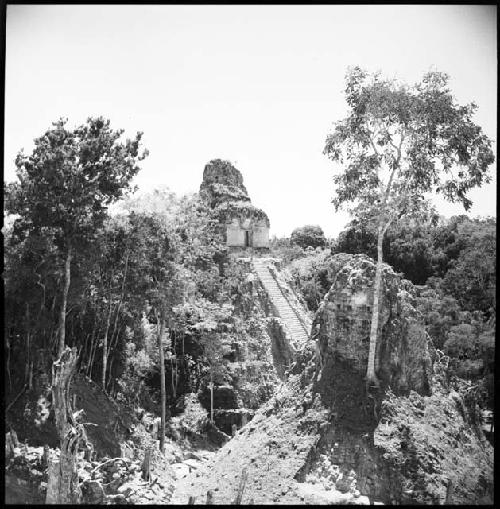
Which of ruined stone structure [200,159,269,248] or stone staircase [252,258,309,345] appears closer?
stone staircase [252,258,309,345]

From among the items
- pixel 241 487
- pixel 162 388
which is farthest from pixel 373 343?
pixel 162 388

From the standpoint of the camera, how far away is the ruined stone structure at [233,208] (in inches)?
890

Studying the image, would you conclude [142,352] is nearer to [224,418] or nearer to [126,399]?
[126,399]

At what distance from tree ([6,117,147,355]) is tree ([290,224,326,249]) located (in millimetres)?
30244

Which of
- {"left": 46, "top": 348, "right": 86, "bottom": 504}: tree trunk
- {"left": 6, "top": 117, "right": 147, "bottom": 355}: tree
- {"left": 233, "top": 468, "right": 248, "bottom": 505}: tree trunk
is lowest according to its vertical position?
{"left": 233, "top": 468, "right": 248, "bottom": 505}: tree trunk

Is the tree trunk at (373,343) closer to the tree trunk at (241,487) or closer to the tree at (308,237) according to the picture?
the tree trunk at (241,487)

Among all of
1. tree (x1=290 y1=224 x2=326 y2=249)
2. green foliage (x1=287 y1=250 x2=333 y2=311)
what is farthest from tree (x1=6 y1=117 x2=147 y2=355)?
tree (x1=290 y1=224 x2=326 y2=249)

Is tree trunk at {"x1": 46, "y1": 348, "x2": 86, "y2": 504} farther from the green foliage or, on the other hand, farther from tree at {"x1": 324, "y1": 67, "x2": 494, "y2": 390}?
the green foliage

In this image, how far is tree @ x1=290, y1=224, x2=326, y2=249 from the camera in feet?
138

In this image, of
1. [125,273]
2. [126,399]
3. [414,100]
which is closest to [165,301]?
[125,273]

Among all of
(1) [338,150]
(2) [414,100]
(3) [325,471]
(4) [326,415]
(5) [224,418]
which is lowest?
(5) [224,418]

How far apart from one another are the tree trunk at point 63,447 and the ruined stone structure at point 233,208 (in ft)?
46.0

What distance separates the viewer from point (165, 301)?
14.6 metres

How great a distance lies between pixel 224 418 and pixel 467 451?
355 inches
